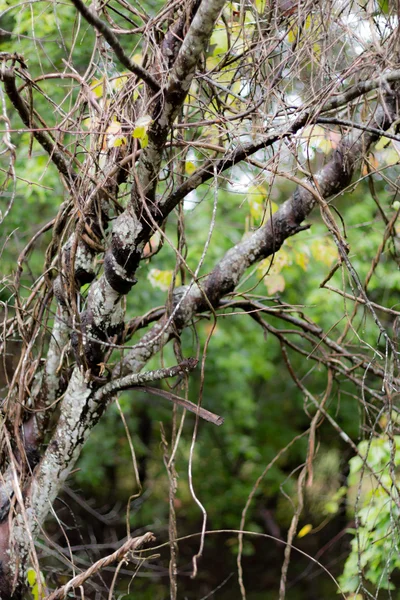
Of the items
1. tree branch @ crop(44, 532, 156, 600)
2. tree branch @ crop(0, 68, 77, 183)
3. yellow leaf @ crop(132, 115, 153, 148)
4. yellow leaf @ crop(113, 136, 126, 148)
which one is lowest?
tree branch @ crop(44, 532, 156, 600)

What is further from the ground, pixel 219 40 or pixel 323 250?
pixel 219 40

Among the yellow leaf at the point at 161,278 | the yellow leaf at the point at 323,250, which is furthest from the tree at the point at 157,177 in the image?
the yellow leaf at the point at 323,250

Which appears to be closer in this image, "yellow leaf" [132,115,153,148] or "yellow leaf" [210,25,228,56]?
"yellow leaf" [132,115,153,148]

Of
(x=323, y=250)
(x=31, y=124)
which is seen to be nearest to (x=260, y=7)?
(x=31, y=124)

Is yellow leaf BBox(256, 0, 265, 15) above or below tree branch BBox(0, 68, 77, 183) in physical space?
above

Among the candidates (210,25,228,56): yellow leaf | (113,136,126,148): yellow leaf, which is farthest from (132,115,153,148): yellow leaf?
(210,25,228,56): yellow leaf

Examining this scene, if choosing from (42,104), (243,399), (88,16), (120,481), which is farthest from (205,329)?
(88,16)

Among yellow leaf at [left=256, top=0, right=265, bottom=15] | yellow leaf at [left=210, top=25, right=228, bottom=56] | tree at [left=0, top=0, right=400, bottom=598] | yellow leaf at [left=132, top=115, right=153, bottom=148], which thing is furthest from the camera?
yellow leaf at [left=210, top=25, right=228, bottom=56]

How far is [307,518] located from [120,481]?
2.59 m

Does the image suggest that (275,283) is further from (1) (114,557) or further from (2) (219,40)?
(1) (114,557)

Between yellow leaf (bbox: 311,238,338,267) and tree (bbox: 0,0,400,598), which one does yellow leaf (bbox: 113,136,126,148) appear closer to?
tree (bbox: 0,0,400,598)

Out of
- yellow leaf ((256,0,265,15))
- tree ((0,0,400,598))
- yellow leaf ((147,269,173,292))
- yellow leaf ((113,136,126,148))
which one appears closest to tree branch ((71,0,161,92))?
tree ((0,0,400,598))

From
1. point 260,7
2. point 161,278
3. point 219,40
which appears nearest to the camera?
point 260,7

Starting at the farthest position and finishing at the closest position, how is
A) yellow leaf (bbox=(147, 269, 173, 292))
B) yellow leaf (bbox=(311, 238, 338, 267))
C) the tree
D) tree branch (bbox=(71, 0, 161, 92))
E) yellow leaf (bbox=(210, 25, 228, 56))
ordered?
yellow leaf (bbox=(311, 238, 338, 267)), yellow leaf (bbox=(147, 269, 173, 292)), yellow leaf (bbox=(210, 25, 228, 56)), the tree, tree branch (bbox=(71, 0, 161, 92))
